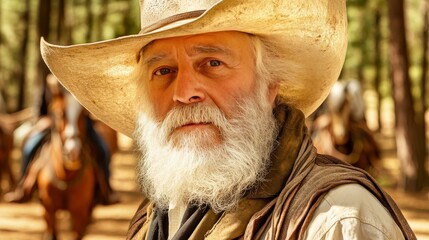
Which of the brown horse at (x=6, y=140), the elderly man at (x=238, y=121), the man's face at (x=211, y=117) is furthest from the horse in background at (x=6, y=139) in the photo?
the man's face at (x=211, y=117)

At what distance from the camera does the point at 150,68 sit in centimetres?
304

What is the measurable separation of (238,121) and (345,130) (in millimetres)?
11691

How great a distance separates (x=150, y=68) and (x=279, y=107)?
1.42 ft

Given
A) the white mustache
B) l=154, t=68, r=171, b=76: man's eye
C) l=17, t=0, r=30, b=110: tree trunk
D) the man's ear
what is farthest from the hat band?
l=17, t=0, r=30, b=110: tree trunk

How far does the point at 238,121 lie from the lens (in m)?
2.94

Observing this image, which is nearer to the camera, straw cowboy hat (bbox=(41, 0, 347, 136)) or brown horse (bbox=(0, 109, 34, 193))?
straw cowboy hat (bbox=(41, 0, 347, 136))

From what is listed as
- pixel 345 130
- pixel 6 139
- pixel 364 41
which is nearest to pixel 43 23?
pixel 6 139

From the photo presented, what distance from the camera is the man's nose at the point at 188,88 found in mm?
2838

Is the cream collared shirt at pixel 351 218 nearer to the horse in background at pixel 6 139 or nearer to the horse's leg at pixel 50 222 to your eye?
the horse's leg at pixel 50 222

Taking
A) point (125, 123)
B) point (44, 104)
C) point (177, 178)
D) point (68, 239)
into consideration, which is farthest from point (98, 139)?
point (177, 178)

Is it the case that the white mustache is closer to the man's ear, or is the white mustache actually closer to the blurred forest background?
the man's ear

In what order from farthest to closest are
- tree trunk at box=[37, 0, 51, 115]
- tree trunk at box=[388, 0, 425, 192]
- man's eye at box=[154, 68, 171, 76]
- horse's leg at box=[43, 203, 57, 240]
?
tree trunk at box=[37, 0, 51, 115]
tree trunk at box=[388, 0, 425, 192]
horse's leg at box=[43, 203, 57, 240]
man's eye at box=[154, 68, 171, 76]

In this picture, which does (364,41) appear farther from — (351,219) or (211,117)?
(351,219)

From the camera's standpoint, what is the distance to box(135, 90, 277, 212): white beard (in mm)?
2844
